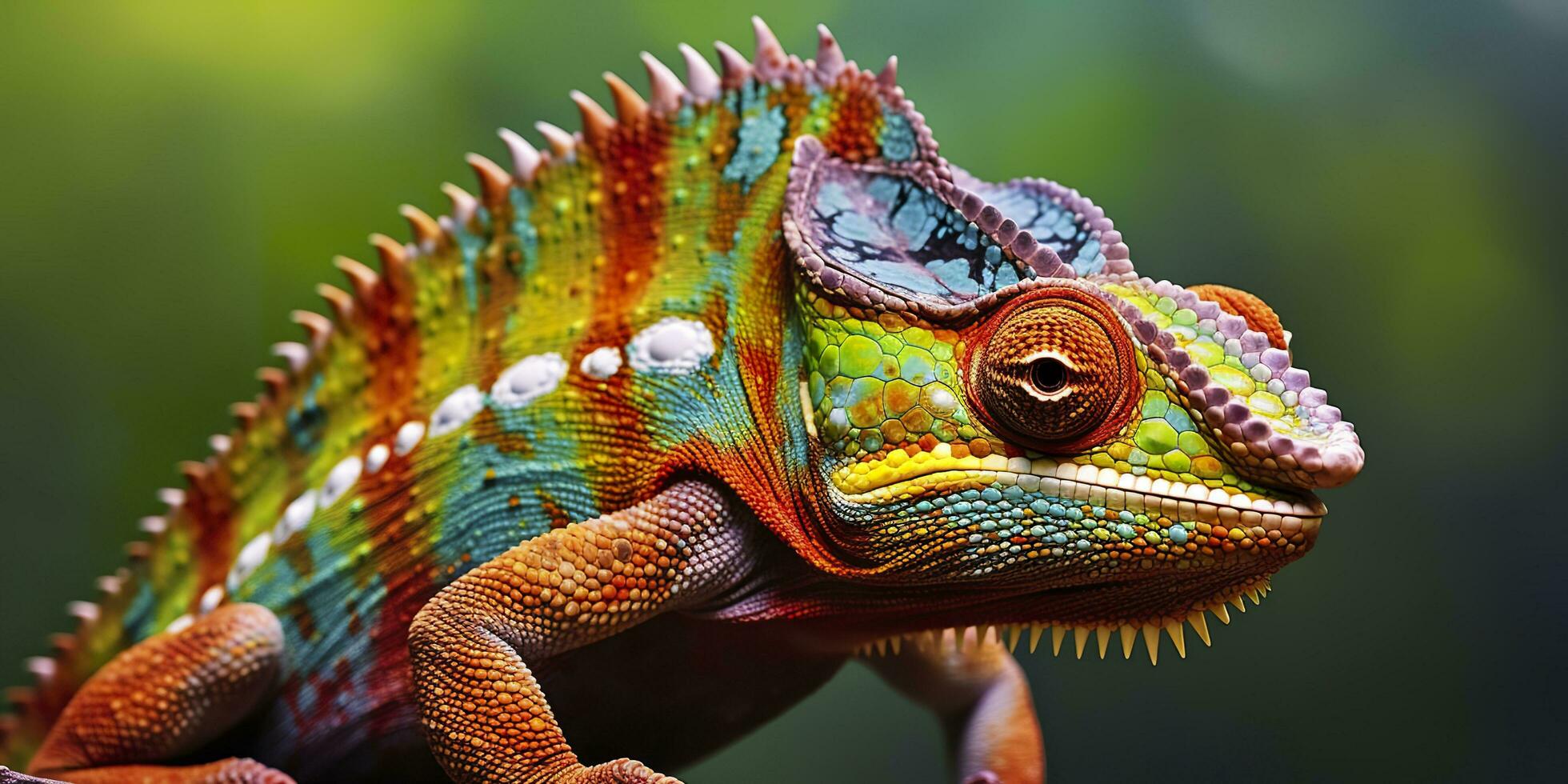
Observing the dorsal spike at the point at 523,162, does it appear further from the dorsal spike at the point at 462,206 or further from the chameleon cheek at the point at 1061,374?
the chameleon cheek at the point at 1061,374

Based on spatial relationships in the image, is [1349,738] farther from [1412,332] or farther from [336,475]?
[336,475]

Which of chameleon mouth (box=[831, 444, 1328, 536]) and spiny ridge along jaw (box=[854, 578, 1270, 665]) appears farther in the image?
spiny ridge along jaw (box=[854, 578, 1270, 665])

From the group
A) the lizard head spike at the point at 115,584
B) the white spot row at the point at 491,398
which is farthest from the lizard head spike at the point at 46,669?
the white spot row at the point at 491,398

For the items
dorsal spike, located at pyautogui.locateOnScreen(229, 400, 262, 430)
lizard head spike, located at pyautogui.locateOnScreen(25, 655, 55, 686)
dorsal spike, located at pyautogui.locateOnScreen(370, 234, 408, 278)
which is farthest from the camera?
lizard head spike, located at pyautogui.locateOnScreen(25, 655, 55, 686)

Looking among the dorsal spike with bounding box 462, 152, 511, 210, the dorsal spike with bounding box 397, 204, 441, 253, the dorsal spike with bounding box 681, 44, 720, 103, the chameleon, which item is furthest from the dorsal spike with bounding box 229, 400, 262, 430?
the dorsal spike with bounding box 681, 44, 720, 103

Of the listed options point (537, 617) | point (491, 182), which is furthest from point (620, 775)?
point (491, 182)

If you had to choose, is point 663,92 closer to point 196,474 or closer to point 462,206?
point 462,206

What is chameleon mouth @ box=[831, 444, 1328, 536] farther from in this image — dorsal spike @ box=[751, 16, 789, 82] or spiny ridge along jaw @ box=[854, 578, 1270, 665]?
dorsal spike @ box=[751, 16, 789, 82]
